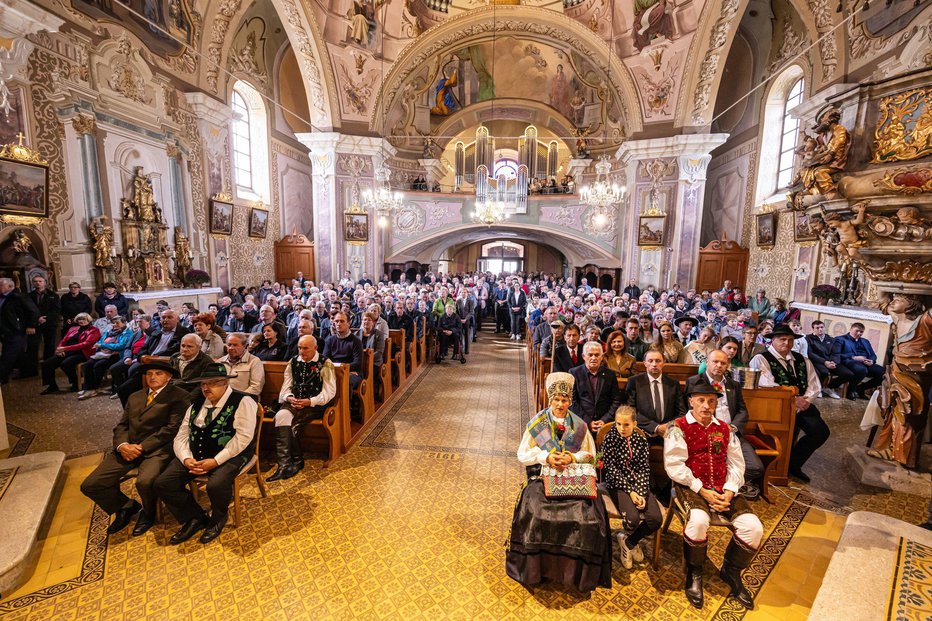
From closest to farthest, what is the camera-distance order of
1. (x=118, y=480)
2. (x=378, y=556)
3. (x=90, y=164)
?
(x=378, y=556) < (x=118, y=480) < (x=90, y=164)

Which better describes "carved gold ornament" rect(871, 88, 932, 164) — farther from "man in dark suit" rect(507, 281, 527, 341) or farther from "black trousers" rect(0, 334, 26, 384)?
"black trousers" rect(0, 334, 26, 384)

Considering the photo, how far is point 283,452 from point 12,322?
570 centimetres

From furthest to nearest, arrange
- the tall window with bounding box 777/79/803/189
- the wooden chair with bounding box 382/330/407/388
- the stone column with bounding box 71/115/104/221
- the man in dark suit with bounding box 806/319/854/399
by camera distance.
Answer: the tall window with bounding box 777/79/803/189 < the stone column with bounding box 71/115/104/221 < the wooden chair with bounding box 382/330/407/388 < the man in dark suit with bounding box 806/319/854/399

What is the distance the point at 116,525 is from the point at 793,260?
538 inches

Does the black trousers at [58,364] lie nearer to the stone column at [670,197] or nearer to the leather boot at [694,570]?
the leather boot at [694,570]

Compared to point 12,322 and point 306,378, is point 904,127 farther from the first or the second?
point 12,322

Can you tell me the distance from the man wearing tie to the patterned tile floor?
330 mm

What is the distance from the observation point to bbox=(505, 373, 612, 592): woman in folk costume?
2.41m

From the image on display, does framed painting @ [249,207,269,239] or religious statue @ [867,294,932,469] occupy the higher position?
framed painting @ [249,207,269,239]

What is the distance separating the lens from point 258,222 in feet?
41.5

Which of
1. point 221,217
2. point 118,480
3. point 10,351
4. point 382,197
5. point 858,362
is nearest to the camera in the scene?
point 118,480

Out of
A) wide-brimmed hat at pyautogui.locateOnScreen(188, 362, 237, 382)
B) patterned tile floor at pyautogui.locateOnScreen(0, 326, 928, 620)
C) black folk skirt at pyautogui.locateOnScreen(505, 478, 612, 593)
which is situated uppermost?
wide-brimmed hat at pyautogui.locateOnScreen(188, 362, 237, 382)

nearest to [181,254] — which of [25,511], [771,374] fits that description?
[25,511]

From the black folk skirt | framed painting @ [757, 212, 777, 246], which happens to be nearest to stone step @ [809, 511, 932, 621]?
the black folk skirt
